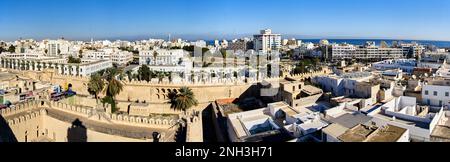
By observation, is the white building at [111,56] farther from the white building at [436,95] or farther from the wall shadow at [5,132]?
the white building at [436,95]

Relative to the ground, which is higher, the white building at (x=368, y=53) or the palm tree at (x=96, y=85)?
the white building at (x=368, y=53)

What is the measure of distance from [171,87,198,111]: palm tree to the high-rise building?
157ft

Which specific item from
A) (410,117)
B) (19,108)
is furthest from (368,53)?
(19,108)

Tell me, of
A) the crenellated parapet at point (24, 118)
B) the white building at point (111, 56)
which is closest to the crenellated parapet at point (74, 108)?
the crenellated parapet at point (24, 118)

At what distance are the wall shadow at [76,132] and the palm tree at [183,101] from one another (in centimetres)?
548

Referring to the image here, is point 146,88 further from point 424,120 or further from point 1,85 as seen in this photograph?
point 424,120

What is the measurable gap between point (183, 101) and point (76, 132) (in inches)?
223

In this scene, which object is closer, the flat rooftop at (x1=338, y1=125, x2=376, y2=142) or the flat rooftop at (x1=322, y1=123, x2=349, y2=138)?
the flat rooftop at (x1=338, y1=125, x2=376, y2=142)

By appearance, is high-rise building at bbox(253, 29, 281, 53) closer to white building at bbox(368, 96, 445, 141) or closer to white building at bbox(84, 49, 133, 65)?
white building at bbox(84, 49, 133, 65)

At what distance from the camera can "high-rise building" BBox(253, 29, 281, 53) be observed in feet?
207

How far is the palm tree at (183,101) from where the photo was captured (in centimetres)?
1491

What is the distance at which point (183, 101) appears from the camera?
586 inches

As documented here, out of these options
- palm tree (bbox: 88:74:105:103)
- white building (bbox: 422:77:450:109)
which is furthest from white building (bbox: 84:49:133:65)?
white building (bbox: 422:77:450:109)

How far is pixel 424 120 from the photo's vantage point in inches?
333
